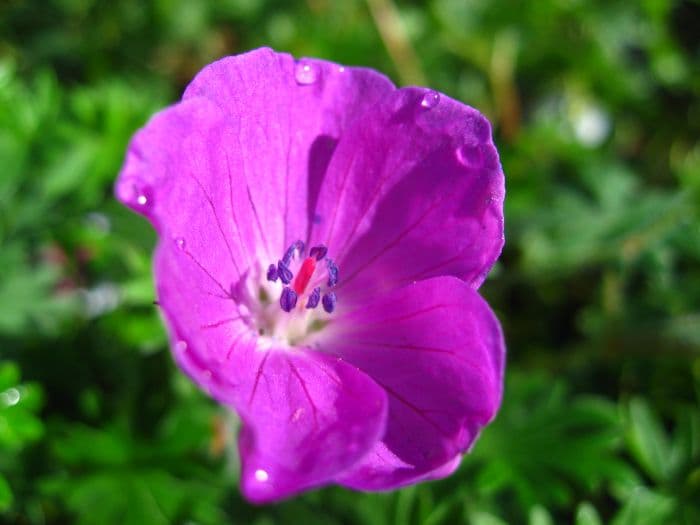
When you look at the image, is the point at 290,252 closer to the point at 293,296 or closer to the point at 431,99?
the point at 293,296

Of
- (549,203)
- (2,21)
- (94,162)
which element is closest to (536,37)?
(549,203)

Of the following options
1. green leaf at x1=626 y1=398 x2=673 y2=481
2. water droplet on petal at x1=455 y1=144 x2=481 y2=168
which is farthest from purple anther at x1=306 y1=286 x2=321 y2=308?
green leaf at x1=626 y1=398 x2=673 y2=481

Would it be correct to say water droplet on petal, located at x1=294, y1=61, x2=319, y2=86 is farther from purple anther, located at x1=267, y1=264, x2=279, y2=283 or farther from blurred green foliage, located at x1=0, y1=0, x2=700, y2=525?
blurred green foliage, located at x1=0, y1=0, x2=700, y2=525

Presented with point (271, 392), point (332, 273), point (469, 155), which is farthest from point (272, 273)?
point (469, 155)

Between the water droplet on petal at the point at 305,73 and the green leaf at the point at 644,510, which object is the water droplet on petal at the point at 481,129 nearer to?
the water droplet on petal at the point at 305,73

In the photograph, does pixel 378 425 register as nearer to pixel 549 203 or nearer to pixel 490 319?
pixel 490 319

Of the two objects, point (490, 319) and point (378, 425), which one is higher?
point (490, 319)
